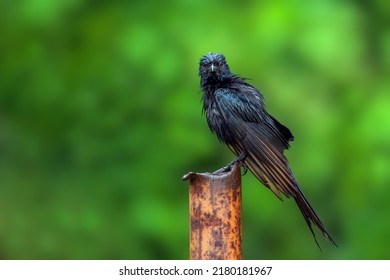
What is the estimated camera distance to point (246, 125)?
7848 millimetres

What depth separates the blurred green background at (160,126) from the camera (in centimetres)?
1141

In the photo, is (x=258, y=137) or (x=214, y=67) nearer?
(x=258, y=137)

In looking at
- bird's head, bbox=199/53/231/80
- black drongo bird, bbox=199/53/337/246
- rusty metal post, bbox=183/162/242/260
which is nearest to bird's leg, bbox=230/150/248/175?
black drongo bird, bbox=199/53/337/246

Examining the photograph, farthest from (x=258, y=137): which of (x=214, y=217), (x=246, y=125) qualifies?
(x=214, y=217)

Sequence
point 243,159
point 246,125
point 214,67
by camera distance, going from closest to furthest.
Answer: point 243,159 → point 246,125 → point 214,67

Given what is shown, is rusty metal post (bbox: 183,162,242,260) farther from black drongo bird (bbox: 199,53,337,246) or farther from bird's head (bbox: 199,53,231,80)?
bird's head (bbox: 199,53,231,80)

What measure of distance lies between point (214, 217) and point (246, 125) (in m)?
1.45

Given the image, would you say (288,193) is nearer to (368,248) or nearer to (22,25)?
(368,248)

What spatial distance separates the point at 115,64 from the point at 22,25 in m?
1.09

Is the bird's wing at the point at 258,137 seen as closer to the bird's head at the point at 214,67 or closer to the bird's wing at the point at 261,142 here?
the bird's wing at the point at 261,142

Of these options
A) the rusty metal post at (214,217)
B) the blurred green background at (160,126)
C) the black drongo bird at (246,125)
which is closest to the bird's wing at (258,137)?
the black drongo bird at (246,125)

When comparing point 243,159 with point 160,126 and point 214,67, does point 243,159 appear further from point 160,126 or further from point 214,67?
point 160,126

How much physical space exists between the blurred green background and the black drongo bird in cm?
303

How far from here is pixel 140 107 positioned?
495 inches
